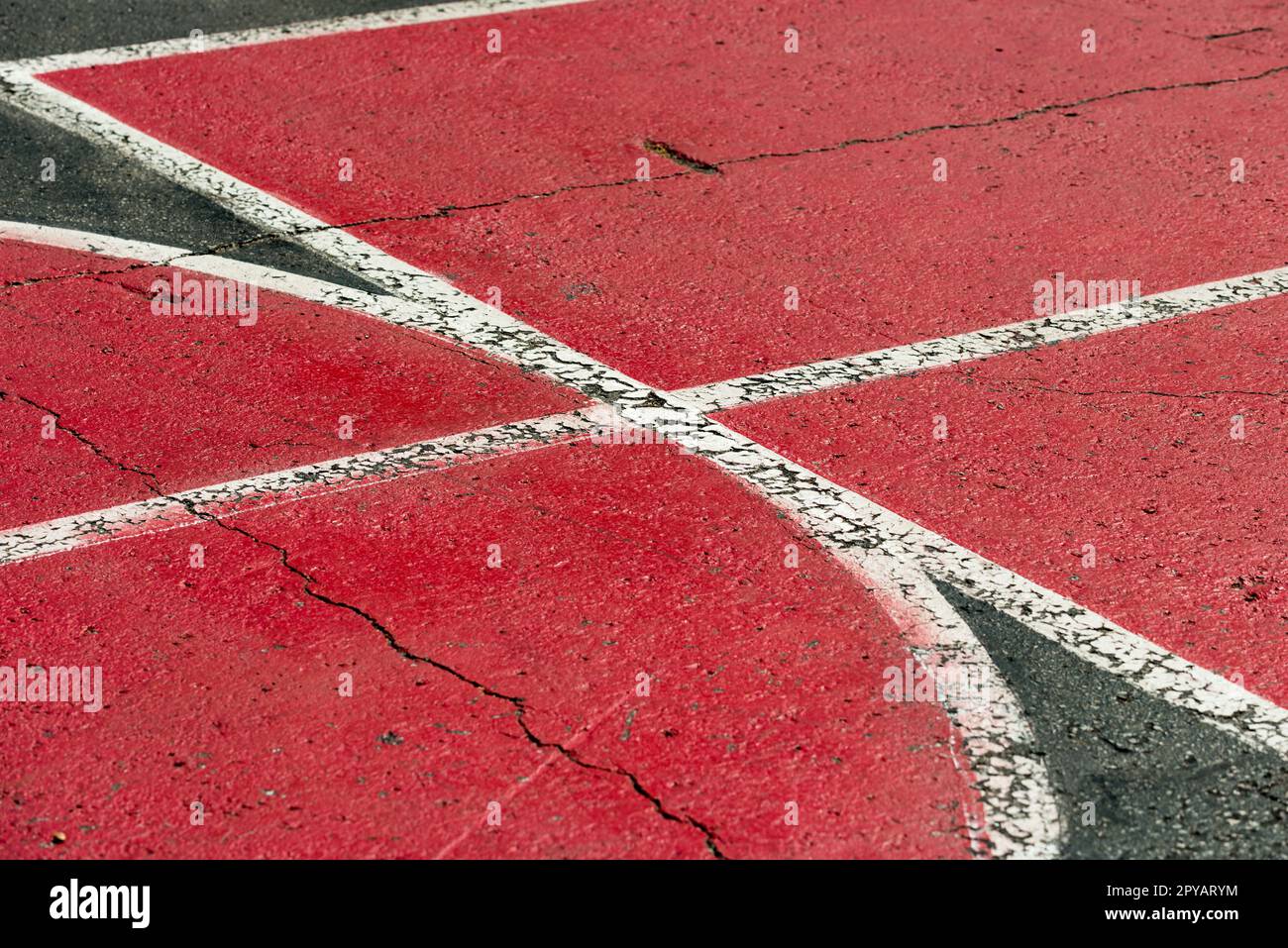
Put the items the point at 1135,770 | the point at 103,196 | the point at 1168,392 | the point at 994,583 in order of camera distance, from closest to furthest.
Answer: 1. the point at 1135,770
2. the point at 994,583
3. the point at 1168,392
4. the point at 103,196

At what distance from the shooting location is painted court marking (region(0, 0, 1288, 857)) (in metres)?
4.19

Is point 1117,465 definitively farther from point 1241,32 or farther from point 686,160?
point 1241,32

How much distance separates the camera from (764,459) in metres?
5.35

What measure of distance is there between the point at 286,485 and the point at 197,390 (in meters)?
0.75

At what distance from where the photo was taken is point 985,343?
Result: 614cm

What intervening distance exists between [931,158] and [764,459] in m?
2.97

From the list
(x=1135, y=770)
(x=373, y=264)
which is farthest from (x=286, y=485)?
(x=1135, y=770)

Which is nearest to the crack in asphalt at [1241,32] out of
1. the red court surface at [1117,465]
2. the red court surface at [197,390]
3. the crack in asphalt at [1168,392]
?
the red court surface at [1117,465]

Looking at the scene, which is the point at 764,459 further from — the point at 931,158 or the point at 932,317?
the point at 931,158

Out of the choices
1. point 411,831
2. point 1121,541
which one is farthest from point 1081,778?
point 411,831

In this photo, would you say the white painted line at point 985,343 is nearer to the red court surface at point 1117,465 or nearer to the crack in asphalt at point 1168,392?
the red court surface at point 1117,465

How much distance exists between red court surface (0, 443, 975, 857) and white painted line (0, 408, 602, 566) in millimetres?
75

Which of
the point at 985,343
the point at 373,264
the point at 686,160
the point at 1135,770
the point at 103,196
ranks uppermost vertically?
the point at 686,160

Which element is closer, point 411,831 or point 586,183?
point 411,831
